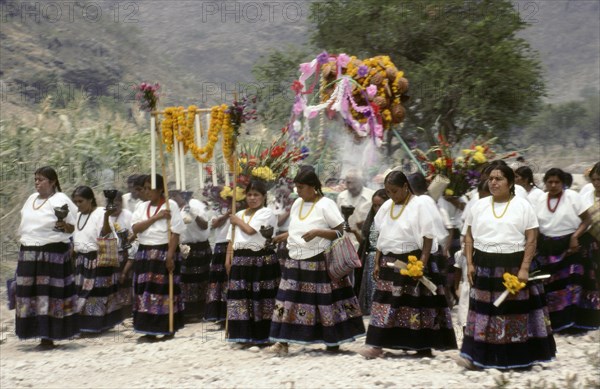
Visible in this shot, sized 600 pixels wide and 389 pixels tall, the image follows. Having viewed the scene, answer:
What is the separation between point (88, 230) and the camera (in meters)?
10.7

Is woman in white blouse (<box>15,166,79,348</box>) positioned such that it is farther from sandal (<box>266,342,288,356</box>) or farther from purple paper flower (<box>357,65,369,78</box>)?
purple paper flower (<box>357,65,369,78</box>)

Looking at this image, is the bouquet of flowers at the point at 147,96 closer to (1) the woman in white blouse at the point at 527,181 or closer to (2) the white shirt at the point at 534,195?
(1) the woman in white blouse at the point at 527,181

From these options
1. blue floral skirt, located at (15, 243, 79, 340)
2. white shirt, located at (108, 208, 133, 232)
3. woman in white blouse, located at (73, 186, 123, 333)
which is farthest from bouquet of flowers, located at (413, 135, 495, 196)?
blue floral skirt, located at (15, 243, 79, 340)

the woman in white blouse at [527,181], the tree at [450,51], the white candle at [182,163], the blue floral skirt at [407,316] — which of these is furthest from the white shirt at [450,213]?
the tree at [450,51]

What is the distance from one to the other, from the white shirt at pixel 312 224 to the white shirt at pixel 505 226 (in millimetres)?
1579

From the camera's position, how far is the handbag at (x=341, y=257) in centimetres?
860

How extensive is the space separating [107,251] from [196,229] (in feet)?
4.51

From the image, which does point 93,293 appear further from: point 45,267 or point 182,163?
point 182,163

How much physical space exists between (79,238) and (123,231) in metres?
0.53

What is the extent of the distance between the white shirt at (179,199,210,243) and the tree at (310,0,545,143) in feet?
43.7

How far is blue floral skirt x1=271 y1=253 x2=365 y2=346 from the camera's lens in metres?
8.80

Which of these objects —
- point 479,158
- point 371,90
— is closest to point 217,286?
point 371,90

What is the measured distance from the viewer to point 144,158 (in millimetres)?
18672

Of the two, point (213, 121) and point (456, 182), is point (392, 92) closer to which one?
point (456, 182)
